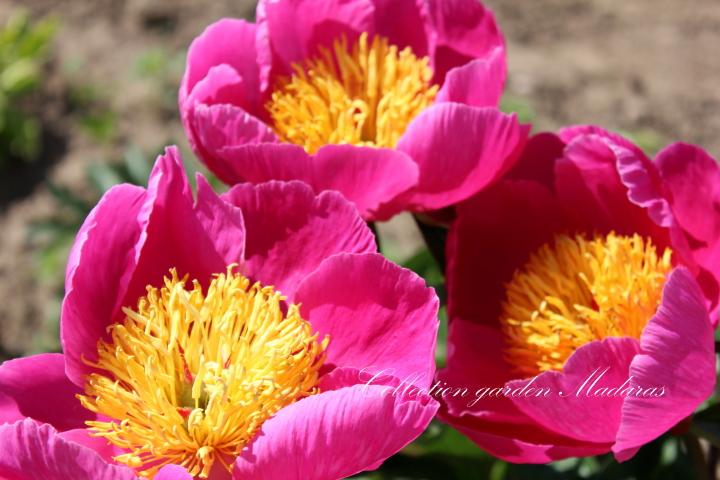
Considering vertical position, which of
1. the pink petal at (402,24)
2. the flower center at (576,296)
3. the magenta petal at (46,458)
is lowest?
the flower center at (576,296)

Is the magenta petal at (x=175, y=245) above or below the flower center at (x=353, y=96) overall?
below

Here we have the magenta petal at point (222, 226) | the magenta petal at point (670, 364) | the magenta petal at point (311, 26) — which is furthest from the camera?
the magenta petal at point (311, 26)

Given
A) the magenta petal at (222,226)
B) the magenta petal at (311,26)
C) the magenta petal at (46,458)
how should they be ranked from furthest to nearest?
the magenta petal at (311,26) → the magenta petal at (222,226) → the magenta petal at (46,458)

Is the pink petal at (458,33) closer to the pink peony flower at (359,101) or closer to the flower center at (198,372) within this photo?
the pink peony flower at (359,101)

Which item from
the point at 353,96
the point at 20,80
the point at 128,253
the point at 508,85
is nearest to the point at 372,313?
the point at 128,253

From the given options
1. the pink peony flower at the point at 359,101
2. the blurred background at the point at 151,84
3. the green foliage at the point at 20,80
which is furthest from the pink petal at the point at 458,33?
the green foliage at the point at 20,80

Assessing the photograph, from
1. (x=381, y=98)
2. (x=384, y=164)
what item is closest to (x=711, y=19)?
(x=381, y=98)

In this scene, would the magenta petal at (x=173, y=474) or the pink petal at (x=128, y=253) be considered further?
the pink petal at (x=128, y=253)

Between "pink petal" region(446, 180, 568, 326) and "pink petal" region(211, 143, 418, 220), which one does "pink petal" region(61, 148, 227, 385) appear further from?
"pink petal" region(446, 180, 568, 326)
